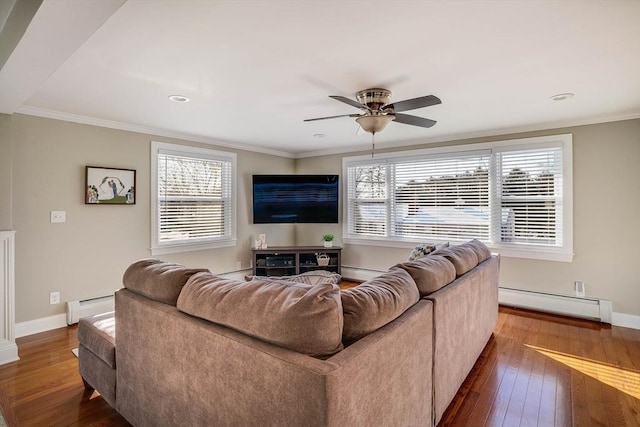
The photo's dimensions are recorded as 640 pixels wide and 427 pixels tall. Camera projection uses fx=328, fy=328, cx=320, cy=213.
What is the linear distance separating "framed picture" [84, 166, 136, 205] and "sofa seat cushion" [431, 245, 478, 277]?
3.57 meters

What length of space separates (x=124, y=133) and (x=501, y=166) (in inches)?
188

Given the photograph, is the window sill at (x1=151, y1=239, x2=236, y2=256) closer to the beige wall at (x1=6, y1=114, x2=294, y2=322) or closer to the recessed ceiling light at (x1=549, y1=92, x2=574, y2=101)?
the beige wall at (x1=6, y1=114, x2=294, y2=322)

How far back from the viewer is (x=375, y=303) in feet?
4.51

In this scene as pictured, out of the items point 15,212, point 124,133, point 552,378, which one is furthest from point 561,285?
point 15,212

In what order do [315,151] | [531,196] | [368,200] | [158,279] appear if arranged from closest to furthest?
[158,279]
[531,196]
[368,200]
[315,151]

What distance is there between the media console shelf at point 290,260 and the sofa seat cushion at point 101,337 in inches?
117

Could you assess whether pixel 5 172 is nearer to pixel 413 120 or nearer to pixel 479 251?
pixel 413 120

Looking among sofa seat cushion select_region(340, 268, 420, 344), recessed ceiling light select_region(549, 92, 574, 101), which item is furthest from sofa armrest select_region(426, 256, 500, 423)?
recessed ceiling light select_region(549, 92, 574, 101)

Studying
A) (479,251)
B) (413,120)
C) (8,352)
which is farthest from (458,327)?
(8,352)

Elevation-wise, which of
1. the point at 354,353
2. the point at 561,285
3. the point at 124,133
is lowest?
the point at 561,285

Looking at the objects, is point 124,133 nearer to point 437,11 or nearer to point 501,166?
point 437,11

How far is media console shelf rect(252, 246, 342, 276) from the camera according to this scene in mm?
5215

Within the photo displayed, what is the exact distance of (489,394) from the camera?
2.27m

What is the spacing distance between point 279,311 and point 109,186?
3.55 meters
